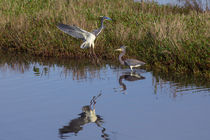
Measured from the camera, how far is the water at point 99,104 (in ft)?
21.5

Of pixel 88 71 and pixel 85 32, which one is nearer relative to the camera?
pixel 88 71

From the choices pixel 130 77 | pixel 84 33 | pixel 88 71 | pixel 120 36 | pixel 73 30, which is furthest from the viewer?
pixel 120 36

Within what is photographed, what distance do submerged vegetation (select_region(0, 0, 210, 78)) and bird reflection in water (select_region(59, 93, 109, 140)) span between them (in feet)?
12.7

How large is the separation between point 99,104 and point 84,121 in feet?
3.77

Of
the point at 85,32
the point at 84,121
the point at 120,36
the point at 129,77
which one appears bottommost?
the point at 84,121

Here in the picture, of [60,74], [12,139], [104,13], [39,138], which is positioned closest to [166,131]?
[39,138]

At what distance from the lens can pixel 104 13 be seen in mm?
16578

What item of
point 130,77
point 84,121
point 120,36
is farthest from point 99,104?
point 120,36

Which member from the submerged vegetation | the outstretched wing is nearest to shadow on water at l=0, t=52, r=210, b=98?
the submerged vegetation

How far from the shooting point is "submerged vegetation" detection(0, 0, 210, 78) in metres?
11.1

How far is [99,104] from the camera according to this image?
827 cm

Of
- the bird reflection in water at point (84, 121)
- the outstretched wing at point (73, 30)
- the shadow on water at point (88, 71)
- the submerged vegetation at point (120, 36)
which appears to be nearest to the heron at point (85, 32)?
the outstretched wing at point (73, 30)

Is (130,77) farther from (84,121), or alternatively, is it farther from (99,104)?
(84,121)

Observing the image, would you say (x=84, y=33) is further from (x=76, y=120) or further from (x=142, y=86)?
(x=76, y=120)
